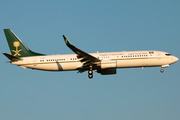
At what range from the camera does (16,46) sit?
61.1 meters

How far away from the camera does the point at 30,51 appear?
60719 millimetres

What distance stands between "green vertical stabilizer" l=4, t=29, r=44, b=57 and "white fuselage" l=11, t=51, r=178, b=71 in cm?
227

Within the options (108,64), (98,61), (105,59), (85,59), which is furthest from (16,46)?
(108,64)

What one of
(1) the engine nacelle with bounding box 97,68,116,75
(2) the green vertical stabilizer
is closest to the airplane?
(1) the engine nacelle with bounding box 97,68,116,75

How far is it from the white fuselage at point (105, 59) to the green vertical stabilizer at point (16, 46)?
2274 millimetres

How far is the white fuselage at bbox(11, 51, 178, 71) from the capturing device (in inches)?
2244

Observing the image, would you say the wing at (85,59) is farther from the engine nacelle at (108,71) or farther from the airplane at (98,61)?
the engine nacelle at (108,71)

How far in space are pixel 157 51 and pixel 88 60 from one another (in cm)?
1378

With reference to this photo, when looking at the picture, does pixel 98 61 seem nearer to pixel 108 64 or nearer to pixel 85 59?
pixel 108 64

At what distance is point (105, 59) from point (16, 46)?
18.2 m

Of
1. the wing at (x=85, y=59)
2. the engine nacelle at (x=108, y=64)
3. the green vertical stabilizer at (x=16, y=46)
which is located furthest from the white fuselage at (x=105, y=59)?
the green vertical stabilizer at (x=16, y=46)

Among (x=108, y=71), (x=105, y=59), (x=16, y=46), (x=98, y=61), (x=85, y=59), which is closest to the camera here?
(x=85, y=59)

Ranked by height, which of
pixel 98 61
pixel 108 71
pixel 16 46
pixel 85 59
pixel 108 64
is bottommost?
pixel 108 71

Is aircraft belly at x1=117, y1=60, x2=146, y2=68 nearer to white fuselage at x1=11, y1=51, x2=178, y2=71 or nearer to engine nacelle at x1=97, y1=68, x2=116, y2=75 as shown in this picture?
white fuselage at x1=11, y1=51, x2=178, y2=71
